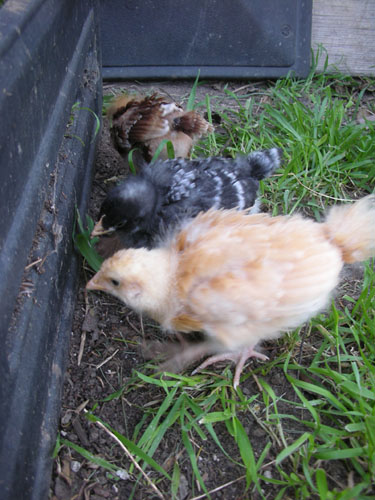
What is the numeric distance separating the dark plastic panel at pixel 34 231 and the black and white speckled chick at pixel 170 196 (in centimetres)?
27

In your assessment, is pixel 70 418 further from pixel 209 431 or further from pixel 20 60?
pixel 20 60

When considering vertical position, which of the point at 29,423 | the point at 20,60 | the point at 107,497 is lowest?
the point at 107,497

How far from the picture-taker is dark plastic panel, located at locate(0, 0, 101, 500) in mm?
1374

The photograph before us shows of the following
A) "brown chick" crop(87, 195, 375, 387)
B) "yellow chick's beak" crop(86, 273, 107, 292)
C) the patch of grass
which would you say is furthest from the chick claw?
the patch of grass

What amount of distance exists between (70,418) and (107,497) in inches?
14.5

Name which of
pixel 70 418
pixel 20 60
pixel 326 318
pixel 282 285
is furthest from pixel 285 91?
pixel 70 418

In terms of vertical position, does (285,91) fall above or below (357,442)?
above

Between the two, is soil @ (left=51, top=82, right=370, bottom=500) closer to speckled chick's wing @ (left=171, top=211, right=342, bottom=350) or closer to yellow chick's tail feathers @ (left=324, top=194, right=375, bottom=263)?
speckled chick's wing @ (left=171, top=211, right=342, bottom=350)

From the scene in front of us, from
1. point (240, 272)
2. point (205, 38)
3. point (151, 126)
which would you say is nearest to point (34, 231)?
point (240, 272)

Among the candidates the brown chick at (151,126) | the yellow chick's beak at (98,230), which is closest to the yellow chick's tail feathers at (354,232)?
the yellow chick's beak at (98,230)

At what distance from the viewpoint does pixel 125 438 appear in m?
1.85

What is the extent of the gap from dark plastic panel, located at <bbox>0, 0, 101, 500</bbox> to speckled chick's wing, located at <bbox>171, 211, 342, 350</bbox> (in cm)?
55

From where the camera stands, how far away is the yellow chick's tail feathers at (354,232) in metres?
2.01

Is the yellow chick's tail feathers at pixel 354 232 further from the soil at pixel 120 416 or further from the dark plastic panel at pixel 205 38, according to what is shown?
the dark plastic panel at pixel 205 38
